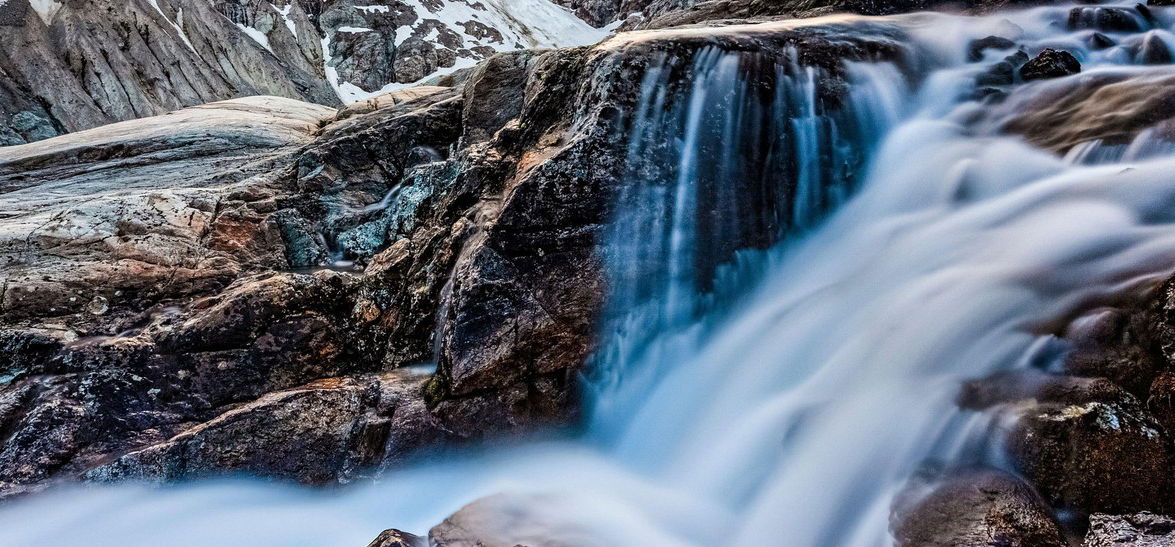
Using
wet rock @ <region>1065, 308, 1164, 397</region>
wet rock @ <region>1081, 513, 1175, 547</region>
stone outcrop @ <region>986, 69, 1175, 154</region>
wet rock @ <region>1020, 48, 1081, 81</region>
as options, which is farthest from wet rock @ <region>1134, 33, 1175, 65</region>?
wet rock @ <region>1081, 513, 1175, 547</region>

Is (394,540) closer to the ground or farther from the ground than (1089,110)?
closer to the ground

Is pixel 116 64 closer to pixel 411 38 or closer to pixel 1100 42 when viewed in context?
pixel 411 38

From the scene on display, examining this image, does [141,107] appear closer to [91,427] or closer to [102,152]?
[102,152]

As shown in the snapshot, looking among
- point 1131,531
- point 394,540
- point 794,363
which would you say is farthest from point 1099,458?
point 394,540

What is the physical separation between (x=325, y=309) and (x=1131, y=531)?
255 inches

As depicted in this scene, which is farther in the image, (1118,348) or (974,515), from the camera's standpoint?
(1118,348)

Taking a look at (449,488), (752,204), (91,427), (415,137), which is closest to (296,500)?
(449,488)

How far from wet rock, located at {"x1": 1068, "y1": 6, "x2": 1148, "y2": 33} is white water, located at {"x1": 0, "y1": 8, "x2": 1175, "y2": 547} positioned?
439cm

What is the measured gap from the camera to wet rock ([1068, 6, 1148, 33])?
910 centimetres

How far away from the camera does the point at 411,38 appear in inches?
1982

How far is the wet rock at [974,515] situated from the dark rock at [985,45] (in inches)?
285

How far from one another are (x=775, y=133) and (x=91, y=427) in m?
7.10

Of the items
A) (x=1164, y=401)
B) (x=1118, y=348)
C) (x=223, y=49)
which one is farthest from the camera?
(x=223, y=49)

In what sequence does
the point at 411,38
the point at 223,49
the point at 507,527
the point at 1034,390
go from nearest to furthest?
the point at 1034,390, the point at 507,527, the point at 223,49, the point at 411,38
